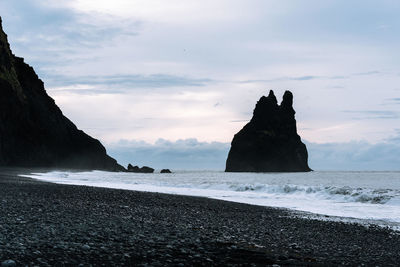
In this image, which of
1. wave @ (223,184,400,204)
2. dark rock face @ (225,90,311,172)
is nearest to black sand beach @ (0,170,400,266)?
wave @ (223,184,400,204)

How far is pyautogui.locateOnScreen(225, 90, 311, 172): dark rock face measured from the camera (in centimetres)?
18100

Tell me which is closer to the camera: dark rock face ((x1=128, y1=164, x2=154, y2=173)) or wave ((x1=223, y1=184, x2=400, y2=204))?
wave ((x1=223, y1=184, x2=400, y2=204))

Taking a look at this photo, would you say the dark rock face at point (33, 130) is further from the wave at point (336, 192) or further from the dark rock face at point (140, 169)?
the wave at point (336, 192)

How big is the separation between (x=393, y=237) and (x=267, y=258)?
6.35 metres

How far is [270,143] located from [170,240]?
17650 cm

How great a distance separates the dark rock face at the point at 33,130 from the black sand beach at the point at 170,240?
Result: 83.4 meters

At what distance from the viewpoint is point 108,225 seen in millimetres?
11734

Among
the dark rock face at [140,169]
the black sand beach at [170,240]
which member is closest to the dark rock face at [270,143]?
the dark rock face at [140,169]

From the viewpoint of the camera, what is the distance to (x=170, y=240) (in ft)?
34.0

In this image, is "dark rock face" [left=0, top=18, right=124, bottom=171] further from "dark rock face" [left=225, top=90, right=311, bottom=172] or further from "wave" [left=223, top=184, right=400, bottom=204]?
"wave" [left=223, top=184, right=400, bottom=204]

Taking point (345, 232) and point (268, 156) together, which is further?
point (268, 156)

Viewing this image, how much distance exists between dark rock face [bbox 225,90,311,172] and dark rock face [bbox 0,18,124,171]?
187 feet

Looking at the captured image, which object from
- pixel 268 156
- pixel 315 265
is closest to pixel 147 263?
pixel 315 265

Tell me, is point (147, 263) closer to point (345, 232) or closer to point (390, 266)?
point (390, 266)
